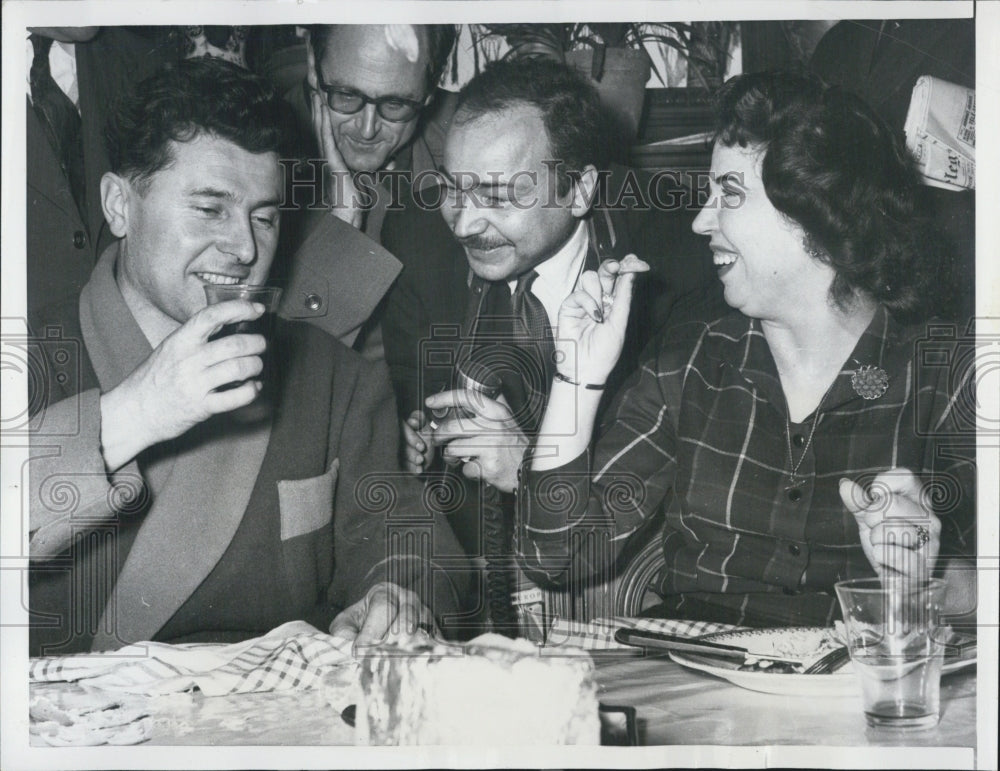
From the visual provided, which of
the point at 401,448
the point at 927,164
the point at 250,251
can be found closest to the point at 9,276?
the point at 250,251

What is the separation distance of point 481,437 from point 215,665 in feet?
1.49

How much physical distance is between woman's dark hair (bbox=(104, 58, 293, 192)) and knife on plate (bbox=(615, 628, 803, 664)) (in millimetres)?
785

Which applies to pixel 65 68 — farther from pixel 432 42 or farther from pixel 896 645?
pixel 896 645

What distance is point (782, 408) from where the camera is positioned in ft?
4.42

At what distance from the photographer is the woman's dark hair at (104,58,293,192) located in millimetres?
1337

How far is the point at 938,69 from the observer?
136cm

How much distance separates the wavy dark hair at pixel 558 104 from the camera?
135 cm

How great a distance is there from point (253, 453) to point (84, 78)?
1.79 ft

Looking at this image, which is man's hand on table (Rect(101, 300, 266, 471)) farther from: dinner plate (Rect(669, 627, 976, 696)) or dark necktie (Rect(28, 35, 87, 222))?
dinner plate (Rect(669, 627, 976, 696))

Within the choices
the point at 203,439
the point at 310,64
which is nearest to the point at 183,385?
the point at 203,439

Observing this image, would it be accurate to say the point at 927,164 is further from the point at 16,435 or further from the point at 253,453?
the point at 16,435

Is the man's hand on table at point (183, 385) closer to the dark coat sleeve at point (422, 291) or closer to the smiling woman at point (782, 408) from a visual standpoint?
the dark coat sleeve at point (422, 291)

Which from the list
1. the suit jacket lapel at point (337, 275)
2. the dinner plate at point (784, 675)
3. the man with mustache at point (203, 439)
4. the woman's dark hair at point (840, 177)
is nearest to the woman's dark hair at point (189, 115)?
the man with mustache at point (203, 439)

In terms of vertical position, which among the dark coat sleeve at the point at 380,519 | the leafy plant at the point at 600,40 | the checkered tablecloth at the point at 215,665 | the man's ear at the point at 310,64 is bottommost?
the checkered tablecloth at the point at 215,665
